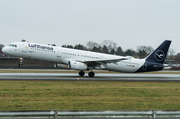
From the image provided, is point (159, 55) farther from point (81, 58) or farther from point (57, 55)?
point (57, 55)

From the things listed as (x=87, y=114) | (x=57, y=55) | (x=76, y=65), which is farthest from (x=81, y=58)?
(x=87, y=114)

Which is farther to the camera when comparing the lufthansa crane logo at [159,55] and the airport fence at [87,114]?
the lufthansa crane logo at [159,55]

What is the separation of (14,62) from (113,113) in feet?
245

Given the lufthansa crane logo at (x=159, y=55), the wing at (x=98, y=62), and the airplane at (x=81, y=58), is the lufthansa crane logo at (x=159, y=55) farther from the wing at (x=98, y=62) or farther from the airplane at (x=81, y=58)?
the wing at (x=98, y=62)

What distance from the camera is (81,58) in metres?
35.2

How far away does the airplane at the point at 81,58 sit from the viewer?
32.8 metres

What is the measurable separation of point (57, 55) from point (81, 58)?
3.71m

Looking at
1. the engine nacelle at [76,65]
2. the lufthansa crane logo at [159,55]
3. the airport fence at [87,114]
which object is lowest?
the airport fence at [87,114]

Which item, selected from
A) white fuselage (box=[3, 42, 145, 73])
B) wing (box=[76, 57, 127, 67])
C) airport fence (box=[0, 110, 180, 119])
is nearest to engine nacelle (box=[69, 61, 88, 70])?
wing (box=[76, 57, 127, 67])

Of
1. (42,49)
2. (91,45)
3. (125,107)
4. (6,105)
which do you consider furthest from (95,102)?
(91,45)

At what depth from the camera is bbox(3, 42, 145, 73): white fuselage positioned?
32.8m

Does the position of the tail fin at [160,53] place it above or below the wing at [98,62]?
above

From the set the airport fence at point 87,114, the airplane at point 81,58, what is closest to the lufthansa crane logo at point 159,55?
the airplane at point 81,58

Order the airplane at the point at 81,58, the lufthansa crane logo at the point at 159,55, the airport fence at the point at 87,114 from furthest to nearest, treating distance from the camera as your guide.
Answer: the lufthansa crane logo at the point at 159,55
the airplane at the point at 81,58
the airport fence at the point at 87,114
